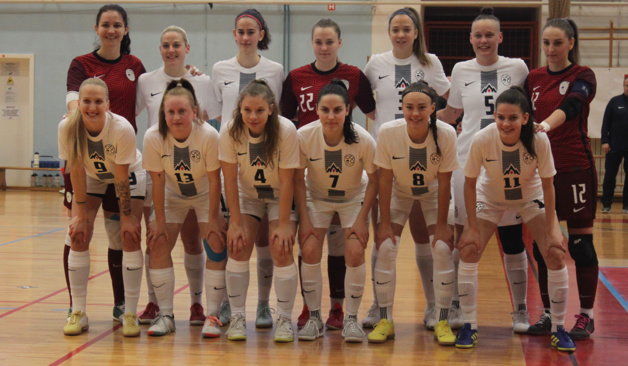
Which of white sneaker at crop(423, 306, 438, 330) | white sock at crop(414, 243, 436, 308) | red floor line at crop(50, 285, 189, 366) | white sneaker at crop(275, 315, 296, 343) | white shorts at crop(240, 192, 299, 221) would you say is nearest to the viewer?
red floor line at crop(50, 285, 189, 366)

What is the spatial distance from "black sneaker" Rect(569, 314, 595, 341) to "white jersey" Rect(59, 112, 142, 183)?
8.73 ft

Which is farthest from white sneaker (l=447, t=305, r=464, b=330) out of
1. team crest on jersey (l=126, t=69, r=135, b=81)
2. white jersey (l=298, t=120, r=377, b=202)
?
team crest on jersey (l=126, t=69, r=135, b=81)

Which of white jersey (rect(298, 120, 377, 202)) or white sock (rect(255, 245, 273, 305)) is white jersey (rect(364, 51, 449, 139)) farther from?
white sock (rect(255, 245, 273, 305))

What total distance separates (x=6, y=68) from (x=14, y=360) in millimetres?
11326

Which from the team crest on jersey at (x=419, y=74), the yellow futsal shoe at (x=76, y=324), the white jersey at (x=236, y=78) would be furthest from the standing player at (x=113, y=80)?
the team crest on jersey at (x=419, y=74)

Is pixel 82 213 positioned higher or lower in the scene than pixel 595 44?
lower

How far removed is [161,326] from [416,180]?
1.64m

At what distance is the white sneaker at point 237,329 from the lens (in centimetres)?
371

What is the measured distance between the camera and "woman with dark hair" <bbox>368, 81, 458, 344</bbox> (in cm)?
374

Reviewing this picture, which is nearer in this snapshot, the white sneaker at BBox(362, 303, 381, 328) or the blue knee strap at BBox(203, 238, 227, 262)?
the blue knee strap at BBox(203, 238, 227, 262)

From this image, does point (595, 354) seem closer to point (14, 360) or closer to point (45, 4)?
point (14, 360)

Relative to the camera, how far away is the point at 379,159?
379 cm

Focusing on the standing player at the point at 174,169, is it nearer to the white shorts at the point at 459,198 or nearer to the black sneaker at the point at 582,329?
the white shorts at the point at 459,198

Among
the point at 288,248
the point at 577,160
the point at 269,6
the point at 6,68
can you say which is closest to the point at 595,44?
the point at 269,6
